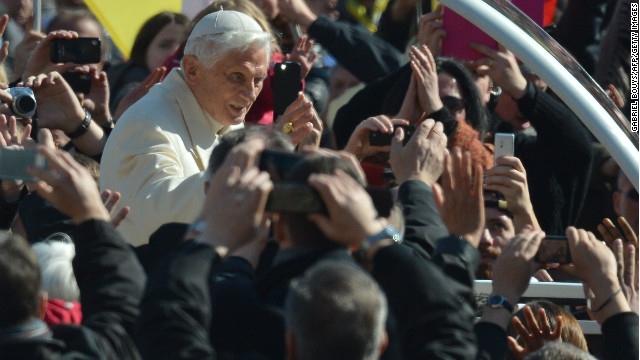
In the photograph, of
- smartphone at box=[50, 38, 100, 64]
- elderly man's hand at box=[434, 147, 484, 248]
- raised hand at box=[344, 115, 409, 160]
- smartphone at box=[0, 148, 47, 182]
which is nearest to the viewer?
smartphone at box=[0, 148, 47, 182]

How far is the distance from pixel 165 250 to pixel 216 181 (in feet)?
2.10

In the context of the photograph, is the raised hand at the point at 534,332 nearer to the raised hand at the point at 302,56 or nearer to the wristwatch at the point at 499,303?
the wristwatch at the point at 499,303

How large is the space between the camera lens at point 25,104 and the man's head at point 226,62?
56cm

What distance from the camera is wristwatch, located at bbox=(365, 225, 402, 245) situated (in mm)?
3158

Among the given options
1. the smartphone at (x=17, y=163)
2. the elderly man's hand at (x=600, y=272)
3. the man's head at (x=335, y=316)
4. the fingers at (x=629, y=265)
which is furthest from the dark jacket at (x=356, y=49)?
the man's head at (x=335, y=316)

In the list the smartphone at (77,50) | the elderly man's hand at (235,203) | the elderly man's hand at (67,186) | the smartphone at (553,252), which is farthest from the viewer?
the smartphone at (77,50)

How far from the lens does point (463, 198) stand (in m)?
3.68

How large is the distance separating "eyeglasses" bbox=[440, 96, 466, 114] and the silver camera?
1722 mm

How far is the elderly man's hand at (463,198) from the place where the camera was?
3658 mm

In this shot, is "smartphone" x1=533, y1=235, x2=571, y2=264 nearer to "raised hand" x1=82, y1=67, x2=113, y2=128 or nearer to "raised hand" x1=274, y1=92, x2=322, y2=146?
"raised hand" x1=274, y1=92, x2=322, y2=146

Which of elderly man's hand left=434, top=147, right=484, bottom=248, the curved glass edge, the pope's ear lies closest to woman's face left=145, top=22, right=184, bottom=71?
the pope's ear

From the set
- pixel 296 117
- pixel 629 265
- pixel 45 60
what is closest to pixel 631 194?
pixel 629 265

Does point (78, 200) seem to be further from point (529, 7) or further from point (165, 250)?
point (529, 7)

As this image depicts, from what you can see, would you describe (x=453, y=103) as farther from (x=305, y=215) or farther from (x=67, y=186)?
(x=67, y=186)
